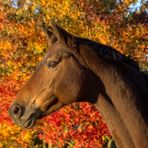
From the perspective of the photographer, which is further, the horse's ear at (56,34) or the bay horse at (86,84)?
the horse's ear at (56,34)

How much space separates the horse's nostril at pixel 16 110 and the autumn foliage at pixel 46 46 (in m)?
5.59

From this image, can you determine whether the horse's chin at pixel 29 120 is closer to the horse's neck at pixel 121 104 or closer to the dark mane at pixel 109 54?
the horse's neck at pixel 121 104

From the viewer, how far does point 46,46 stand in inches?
431

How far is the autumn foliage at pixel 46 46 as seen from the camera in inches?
431

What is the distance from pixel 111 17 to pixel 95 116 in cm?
261

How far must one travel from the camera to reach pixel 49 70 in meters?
5.08


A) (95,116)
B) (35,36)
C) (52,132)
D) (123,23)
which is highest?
(123,23)

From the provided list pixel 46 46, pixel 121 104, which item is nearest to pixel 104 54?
pixel 121 104

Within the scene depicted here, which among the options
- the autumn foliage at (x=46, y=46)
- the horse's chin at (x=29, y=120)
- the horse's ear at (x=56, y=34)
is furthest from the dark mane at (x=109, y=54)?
the autumn foliage at (x=46, y=46)

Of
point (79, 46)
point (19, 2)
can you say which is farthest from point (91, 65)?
point (19, 2)

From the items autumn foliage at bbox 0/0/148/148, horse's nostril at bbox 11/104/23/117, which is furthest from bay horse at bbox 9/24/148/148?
autumn foliage at bbox 0/0/148/148

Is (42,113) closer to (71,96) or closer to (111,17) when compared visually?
(71,96)

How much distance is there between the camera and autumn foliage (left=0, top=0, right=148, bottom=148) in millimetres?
10938

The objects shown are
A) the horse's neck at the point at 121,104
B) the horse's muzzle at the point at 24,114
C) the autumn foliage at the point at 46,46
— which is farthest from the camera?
the autumn foliage at the point at 46,46
